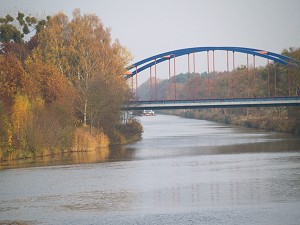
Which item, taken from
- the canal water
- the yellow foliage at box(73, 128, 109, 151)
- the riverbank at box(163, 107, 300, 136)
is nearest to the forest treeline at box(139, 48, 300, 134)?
the riverbank at box(163, 107, 300, 136)

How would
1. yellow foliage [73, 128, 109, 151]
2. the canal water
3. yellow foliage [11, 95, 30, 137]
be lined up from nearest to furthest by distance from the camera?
the canal water < yellow foliage [11, 95, 30, 137] < yellow foliage [73, 128, 109, 151]

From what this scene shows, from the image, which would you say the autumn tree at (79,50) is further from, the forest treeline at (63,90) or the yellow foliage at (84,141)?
the yellow foliage at (84,141)

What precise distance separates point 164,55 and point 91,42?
18.5 m

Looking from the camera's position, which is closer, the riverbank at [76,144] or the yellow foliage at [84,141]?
the riverbank at [76,144]

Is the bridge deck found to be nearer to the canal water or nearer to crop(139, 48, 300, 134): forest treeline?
crop(139, 48, 300, 134): forest treeline

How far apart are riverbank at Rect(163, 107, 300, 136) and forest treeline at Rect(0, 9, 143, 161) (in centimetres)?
1665

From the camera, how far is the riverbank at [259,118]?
69.9 m

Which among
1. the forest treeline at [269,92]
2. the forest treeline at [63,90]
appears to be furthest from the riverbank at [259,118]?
the forest treeline at [63,90]

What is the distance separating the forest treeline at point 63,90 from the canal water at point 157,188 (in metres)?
2.52

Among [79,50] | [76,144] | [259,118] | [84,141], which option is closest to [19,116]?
[76,144]

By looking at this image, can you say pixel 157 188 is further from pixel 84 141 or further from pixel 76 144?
pixel 84 141

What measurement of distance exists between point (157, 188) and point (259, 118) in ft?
196

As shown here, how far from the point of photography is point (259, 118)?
284 ft

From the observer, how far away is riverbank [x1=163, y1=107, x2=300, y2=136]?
69.9 metres
